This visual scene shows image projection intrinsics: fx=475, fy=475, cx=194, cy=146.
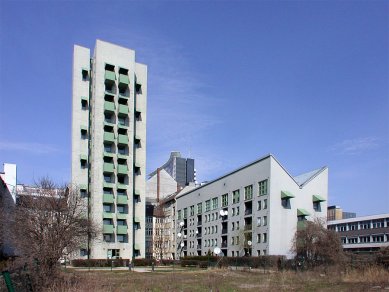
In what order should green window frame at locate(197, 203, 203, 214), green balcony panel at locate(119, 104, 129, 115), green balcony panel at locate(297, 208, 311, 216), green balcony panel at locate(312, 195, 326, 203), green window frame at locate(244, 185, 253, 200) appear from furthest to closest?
green window frame at locate(197, 203, 203, 214) < green balcony panel at locate(119, 104, 129, 115) < green window frame at locate(244, 185, 253, 200) < green balcony panel at locate(312, 195, 326, 203) < green balcony panel at locate(297, 208, 311, 216)

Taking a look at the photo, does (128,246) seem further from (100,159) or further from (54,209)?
(54,209)

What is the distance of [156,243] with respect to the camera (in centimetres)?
13200

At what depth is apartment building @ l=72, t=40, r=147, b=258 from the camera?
9006cm

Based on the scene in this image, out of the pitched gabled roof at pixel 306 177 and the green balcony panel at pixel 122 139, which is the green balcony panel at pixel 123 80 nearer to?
the green balcony panel at pixel 122 139

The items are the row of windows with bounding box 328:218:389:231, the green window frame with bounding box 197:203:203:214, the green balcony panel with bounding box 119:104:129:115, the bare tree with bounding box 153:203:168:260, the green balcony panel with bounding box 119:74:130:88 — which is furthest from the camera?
the bare tree with bounding box 153:203:168:260

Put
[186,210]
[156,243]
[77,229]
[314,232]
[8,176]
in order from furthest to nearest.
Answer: [156,243]
[186,210]
[8,176]
[314,232]
[77,229]

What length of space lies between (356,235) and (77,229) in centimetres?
11107

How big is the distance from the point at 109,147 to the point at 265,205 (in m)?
33.0

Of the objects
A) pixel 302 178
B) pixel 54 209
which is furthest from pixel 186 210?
pixel 54 209

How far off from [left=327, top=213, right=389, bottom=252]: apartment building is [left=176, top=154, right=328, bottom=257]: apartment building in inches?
1186

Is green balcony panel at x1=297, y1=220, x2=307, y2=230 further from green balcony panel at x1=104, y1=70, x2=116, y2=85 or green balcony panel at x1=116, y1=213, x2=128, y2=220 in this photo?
green balcony panel at x1=104, y1=70, x2=116, y2=85

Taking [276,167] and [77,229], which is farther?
[276,167]

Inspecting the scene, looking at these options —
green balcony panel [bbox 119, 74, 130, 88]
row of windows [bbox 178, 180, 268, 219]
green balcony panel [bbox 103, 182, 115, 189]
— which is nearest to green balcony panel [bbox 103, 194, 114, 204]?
green balcony panel [bbox 103, 182, 115, 189]

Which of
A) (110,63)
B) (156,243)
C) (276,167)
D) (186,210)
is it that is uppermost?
(110,63)
